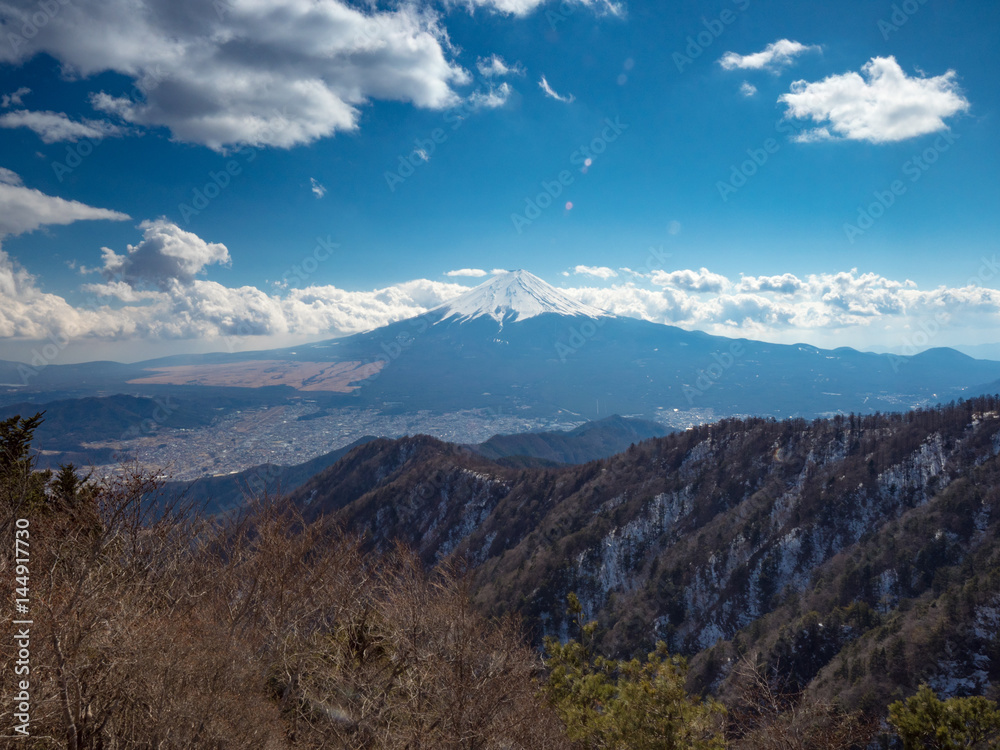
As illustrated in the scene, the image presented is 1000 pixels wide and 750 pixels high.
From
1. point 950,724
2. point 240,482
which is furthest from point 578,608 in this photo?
point 240,482

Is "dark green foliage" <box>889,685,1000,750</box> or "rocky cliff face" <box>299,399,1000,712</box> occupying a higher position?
"dark green foliage" <box>889,685,1000,750</box>

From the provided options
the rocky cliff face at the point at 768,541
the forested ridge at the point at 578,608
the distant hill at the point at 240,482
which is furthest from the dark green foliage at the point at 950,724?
the distant hill at the point at 240,482

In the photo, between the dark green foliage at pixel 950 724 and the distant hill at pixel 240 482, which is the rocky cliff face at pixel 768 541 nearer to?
the dark green foliage at pixel 950 724

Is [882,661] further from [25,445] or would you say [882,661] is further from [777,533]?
[25,445]

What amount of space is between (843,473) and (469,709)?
68.6 meters

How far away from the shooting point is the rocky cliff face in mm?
39781

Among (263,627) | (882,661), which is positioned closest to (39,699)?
(263,627)

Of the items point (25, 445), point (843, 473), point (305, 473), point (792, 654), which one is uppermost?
point (25, 445)

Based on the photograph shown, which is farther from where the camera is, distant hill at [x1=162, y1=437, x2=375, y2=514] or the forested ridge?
distant hill at [x1=162, y1=437, x2=375, y2=514]

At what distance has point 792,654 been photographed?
136ft

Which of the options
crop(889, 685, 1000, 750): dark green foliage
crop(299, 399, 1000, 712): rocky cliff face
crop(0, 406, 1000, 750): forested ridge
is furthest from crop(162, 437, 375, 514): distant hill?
crop(889, 685, 1000, 750): dark green foliage

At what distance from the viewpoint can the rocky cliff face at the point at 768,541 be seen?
131 ft

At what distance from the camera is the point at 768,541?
193 feet

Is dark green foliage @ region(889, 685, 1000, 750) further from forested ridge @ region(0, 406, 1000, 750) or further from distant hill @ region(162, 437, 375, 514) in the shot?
distant hill @ region(162, 437, 375, 514)
